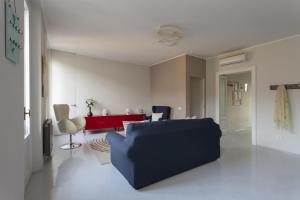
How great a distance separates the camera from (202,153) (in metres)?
3.33

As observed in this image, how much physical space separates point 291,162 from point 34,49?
16.7ft

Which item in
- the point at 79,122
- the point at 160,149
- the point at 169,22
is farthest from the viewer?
the point at 79,122

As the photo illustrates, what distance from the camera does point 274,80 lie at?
14.7ft

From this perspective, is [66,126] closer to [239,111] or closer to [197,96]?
[197,96]

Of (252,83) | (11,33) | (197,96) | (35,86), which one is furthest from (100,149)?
(252,83)

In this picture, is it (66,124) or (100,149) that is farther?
(66,124)

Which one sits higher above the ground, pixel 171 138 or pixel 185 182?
pixel 171 138

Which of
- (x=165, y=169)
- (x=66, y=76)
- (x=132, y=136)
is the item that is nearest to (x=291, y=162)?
(x=165, y=169)

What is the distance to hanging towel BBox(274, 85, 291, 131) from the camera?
419 cm

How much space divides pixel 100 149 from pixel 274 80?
4466 millimetres

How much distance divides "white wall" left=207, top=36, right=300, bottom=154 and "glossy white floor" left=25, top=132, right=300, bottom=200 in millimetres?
689

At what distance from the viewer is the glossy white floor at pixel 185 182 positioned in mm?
2342

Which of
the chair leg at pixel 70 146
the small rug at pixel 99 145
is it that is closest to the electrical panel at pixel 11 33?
the small rug at pixel 99 145

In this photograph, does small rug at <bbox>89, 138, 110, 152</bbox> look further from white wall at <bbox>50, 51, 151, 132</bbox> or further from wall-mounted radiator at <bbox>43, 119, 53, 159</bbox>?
white wall at <bbox>50, 51, 151, 132</bbox>
